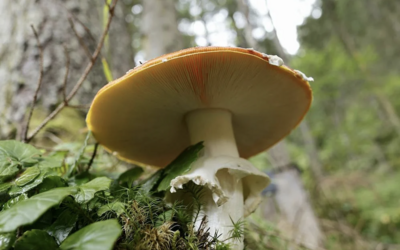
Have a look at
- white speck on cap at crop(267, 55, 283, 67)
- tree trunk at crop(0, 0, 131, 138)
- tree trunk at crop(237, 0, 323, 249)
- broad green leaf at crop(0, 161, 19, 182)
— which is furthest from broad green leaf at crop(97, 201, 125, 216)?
tree trunk at crop(237, 0, 323, 249)

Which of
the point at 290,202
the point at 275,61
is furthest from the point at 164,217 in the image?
the point at 290,202

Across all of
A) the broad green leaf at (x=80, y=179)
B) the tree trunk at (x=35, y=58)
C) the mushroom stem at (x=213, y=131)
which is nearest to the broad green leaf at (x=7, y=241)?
the broad green leaf at (x=80, y=179)

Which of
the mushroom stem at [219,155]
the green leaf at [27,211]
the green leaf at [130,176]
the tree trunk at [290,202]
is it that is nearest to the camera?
the green leaf at [27,211]

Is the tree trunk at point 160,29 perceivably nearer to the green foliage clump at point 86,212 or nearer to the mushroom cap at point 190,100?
the mushroom cap at point 190,100

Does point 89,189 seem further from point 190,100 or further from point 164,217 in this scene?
point 190,100

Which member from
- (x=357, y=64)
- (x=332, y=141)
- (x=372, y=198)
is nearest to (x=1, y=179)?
(x=372, y=198)

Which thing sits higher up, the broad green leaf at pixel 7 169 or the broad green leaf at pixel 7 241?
the broad green leaf at pixel 7 169
